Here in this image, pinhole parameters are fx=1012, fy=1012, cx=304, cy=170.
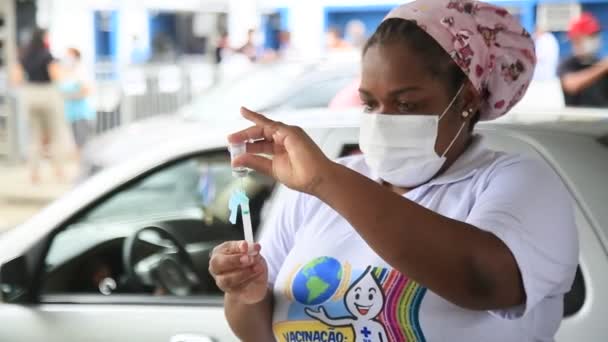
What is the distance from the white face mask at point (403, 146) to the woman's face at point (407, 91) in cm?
1

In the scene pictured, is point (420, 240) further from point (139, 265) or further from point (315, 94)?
point (315, 94)

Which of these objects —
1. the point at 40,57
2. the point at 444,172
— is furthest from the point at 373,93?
the point at 40,57

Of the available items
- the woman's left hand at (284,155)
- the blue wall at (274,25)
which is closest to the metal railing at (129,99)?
the blue wall at (274,25)

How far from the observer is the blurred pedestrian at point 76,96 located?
35.1 ft

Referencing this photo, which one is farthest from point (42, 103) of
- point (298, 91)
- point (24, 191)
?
point (298, 91)

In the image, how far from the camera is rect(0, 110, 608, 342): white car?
2830 millimetres

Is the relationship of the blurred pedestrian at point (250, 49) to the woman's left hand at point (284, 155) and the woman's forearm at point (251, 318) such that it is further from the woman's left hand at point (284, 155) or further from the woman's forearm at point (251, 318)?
the woman's left hand at point (284, 155)

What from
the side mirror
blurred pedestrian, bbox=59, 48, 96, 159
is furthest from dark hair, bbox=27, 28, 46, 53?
the side mirror

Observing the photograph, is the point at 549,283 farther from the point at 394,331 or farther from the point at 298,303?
the point at 298,303

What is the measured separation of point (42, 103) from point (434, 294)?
1019cm

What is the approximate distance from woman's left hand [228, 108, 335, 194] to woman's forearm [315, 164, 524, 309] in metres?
0.02

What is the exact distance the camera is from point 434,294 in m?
1.58

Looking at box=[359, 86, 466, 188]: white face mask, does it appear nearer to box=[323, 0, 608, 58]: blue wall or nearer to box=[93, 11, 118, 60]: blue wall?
box=[323, 0, 608, 58]: blue wall

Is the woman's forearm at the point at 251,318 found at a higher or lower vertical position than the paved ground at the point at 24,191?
higher
